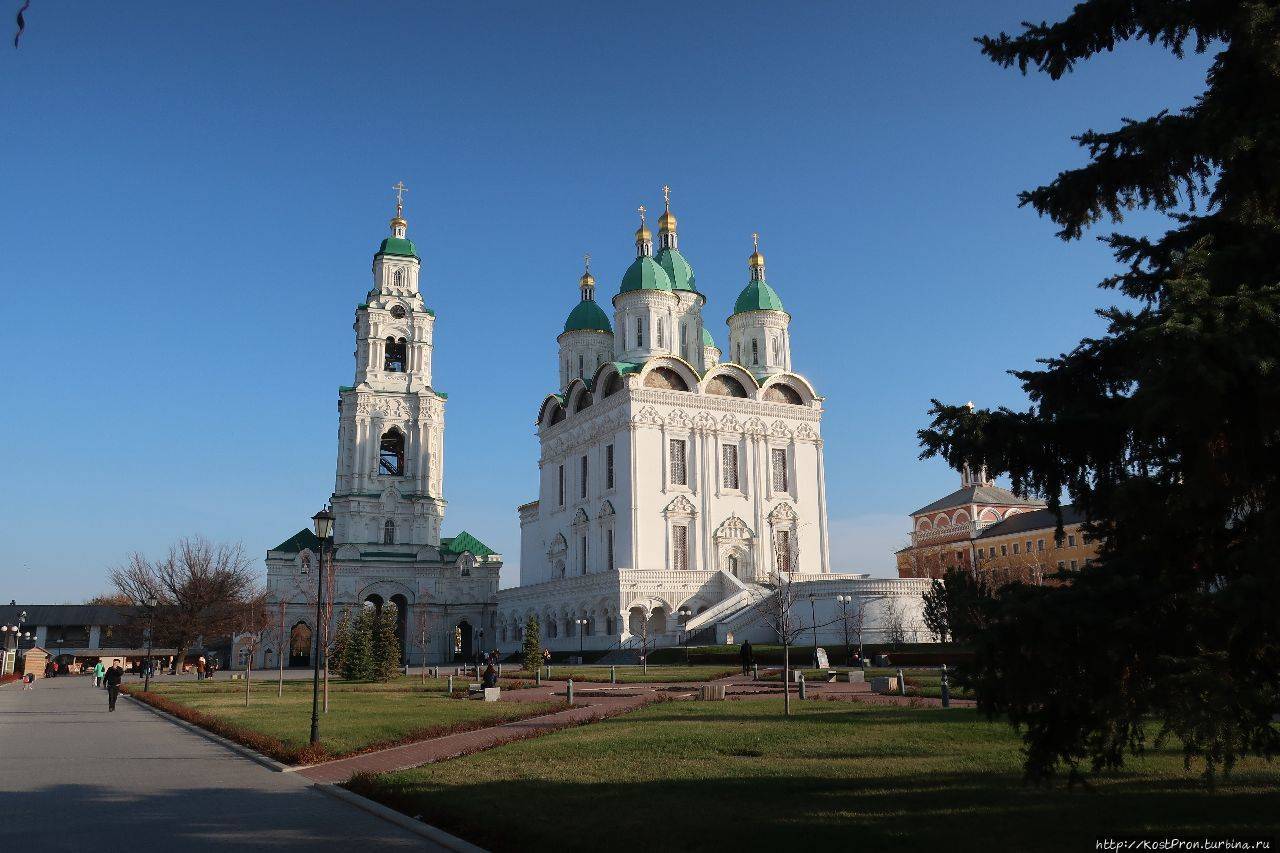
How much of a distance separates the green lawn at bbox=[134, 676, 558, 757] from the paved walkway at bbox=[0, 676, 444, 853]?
1.81 meters

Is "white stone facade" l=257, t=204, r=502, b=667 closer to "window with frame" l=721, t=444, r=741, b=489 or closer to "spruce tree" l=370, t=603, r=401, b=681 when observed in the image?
"window with frame" l=721, t=444, r=741, b=489

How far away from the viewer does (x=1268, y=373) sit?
660 centimetres

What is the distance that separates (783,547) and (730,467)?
5.76 meters

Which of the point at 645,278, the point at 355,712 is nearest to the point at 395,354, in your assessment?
the point at 645,278

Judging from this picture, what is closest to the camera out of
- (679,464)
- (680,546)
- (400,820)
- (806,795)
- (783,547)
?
(400,820)

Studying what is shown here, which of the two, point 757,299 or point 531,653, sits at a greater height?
point 757,299

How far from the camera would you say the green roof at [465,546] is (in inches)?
2844

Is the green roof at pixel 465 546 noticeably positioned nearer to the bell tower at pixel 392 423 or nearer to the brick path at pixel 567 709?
the bell tower at pixel 392 423

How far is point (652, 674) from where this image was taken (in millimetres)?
35812

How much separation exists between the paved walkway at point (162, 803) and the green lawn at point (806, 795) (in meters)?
0.94

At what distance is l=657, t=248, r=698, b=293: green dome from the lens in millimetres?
67188

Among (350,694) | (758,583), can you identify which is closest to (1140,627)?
(350,694)

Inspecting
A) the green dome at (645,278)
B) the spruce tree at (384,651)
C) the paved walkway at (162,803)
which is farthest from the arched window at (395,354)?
the paved walkway at (162,803)

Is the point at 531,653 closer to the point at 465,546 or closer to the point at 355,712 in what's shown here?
the point at 355,712
